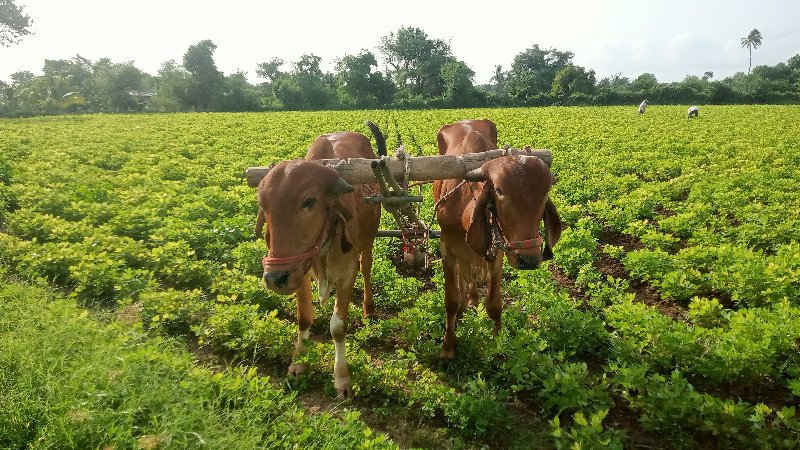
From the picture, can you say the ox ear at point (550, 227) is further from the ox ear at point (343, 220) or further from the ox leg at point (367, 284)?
the ox leg at point (367, 284)

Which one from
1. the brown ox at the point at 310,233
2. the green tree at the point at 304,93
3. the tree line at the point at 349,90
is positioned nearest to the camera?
the brown ox at the point at 310,233

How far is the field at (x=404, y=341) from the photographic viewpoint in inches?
143

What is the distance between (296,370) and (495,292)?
223cm

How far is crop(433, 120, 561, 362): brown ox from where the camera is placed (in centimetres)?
396

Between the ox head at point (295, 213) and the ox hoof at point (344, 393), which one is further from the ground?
the ox head at point (295, 213)

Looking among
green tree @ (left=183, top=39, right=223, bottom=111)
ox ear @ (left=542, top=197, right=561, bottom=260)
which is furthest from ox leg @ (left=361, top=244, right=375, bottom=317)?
green tree @ (left=183, top=39, right=223, bottom=111)

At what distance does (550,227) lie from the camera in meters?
4.50

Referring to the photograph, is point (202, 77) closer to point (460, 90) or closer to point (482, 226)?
point (460, 90)

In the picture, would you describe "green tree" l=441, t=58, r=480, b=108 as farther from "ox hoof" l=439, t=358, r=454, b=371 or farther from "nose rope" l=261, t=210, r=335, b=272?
"nose rope" l=261, t=210, r=335, b=272

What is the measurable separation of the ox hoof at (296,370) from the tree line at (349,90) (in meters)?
62.2

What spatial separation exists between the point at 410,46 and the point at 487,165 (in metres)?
99.5

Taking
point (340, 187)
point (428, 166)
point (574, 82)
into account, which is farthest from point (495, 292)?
point (574, 82)

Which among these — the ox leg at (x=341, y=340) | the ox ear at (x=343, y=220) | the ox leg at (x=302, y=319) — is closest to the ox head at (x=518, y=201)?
the ox ear at (x=343, y=220)

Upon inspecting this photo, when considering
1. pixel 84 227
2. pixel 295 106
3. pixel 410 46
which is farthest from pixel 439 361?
pixel 410 46
